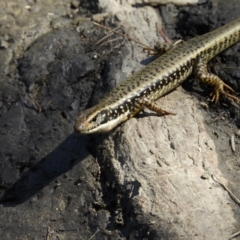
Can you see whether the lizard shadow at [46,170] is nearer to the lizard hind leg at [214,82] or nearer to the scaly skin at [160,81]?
the scaly skin at [160,81]

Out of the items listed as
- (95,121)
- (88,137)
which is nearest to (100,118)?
(95,121)

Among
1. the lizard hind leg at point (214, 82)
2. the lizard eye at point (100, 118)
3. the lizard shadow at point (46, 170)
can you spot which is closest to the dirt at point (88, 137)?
the lizard shadow at point (46, 170)

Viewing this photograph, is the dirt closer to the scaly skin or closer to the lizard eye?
the scaly skin

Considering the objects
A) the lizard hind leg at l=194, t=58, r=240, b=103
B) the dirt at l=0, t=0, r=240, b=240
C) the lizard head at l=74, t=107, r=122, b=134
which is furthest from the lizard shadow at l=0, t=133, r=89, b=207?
the lizard hind leg at l=194, t=58, r=240, b=103

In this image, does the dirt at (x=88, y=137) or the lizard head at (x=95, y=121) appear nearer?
the dirt at (x=88, y=137)

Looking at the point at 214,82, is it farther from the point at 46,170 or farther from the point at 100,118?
the point at 46,170

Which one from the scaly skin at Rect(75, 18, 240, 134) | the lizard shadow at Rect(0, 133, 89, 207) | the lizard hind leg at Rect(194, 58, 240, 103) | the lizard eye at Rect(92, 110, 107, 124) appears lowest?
the lizard shadow at Rect(0, 133, 89, 207)

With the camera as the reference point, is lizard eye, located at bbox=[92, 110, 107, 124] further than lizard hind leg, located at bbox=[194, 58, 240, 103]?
No

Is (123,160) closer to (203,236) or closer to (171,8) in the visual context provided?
(203,236)

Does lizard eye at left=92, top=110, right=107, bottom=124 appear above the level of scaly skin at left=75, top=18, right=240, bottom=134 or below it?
above
